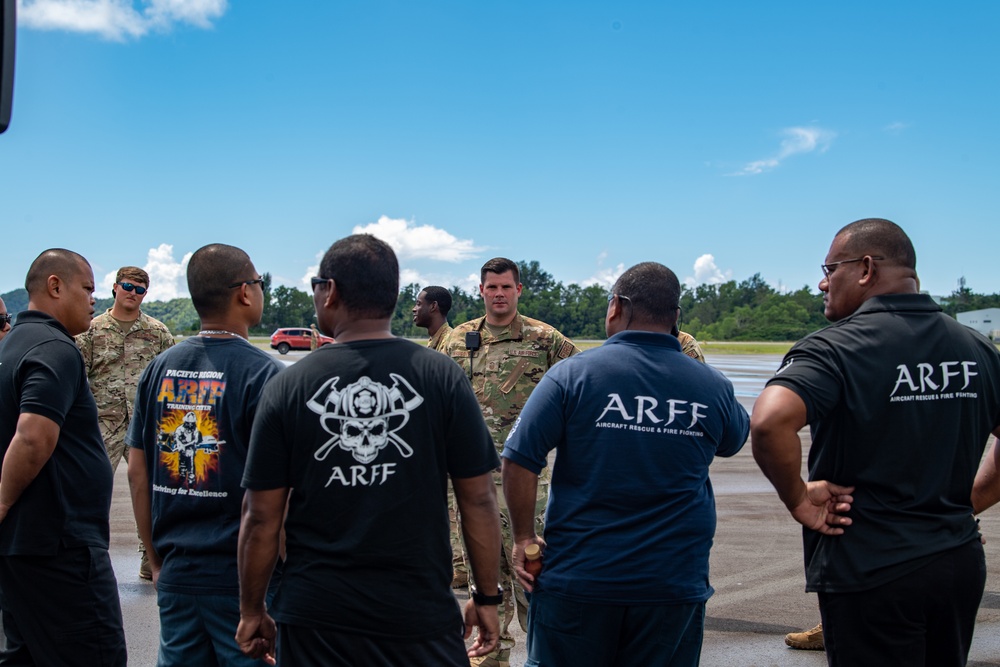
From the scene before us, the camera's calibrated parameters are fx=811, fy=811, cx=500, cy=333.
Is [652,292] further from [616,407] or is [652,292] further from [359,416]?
[359,416]

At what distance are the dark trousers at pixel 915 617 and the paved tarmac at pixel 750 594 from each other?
186 centimetres

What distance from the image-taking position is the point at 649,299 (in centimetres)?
318

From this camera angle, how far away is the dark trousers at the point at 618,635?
2908mm

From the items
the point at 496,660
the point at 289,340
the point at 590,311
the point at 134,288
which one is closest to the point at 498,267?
the point at 496,660

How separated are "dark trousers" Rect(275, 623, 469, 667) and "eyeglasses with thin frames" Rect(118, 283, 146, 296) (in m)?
5.13

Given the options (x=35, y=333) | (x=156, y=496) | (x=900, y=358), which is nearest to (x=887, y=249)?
(x=900, y=358)

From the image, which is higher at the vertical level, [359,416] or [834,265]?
[834,265]

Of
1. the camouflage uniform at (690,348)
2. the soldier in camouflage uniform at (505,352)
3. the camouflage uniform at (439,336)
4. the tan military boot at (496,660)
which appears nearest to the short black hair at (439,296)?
the camouflage uniform at (439,336)

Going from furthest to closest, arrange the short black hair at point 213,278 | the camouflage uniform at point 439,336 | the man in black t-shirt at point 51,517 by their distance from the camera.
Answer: the camouflage uniform at point 439,336 → the man in black t-shirt at point 51,517 → the short black hair at point 213,278

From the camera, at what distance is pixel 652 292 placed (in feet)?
10.4

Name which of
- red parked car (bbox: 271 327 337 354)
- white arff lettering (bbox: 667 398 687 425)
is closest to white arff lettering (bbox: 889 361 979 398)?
white arff lettering (bbox: 667 398 687 425)

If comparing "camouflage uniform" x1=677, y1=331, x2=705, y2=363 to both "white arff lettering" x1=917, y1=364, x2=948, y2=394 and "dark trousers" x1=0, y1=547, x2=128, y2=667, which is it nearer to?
"white arff lettering" x1=917, y1=364, x2=948, y2=394

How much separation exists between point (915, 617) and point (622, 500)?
3.65ft

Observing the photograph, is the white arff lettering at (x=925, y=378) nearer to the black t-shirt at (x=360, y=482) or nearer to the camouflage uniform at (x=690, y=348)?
the black t-shirt at (x=360, y=482)
